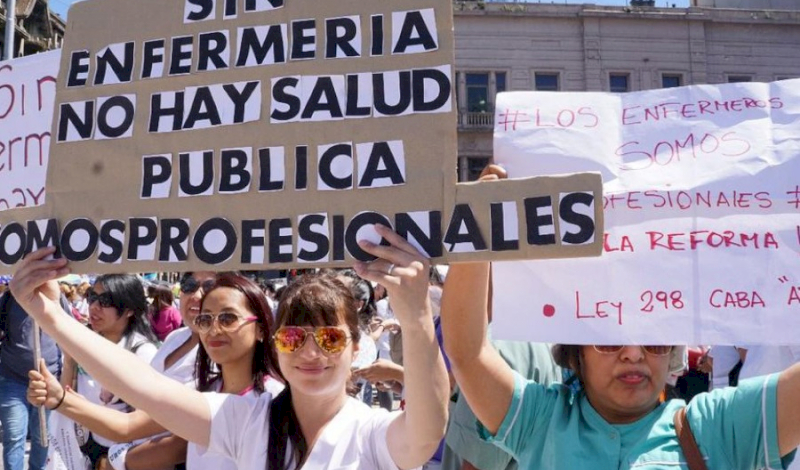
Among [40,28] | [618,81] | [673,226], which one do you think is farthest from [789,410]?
[40,28]

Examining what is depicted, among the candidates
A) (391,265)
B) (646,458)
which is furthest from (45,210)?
(646,458)

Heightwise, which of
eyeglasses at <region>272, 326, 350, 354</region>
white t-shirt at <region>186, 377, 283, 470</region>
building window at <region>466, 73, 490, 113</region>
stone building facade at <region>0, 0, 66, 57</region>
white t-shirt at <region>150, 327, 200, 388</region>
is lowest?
white t-shirt at <region>186, 377, 283, 470</region>

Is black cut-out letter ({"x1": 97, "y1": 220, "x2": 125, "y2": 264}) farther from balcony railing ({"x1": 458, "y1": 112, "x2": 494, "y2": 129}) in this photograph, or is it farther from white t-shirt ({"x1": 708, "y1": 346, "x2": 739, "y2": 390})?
balcony railing ({"x1": 458, "y1": 112, "x2": 494, "y2": 129})

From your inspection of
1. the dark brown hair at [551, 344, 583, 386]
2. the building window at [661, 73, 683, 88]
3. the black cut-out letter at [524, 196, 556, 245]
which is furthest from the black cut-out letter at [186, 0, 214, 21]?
the building window at [661, 73, 683, 88]

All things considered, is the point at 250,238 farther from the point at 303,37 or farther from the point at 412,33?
the point at 412,33

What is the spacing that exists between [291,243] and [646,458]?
1.00m

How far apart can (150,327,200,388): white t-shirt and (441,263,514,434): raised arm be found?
1465 millimetres

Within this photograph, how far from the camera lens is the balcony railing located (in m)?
29.6

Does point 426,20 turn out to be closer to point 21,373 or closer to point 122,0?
point 122,0

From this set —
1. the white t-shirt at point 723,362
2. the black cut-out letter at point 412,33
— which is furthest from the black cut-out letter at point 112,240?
the white t-shirt at point 723,362

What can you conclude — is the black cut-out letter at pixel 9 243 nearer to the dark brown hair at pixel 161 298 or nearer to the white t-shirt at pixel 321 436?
the white t-shirt at pixel 321 436

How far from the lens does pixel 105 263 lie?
6.91 ft

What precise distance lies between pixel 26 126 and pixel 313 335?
1350mm

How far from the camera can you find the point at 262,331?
2.85 metres
